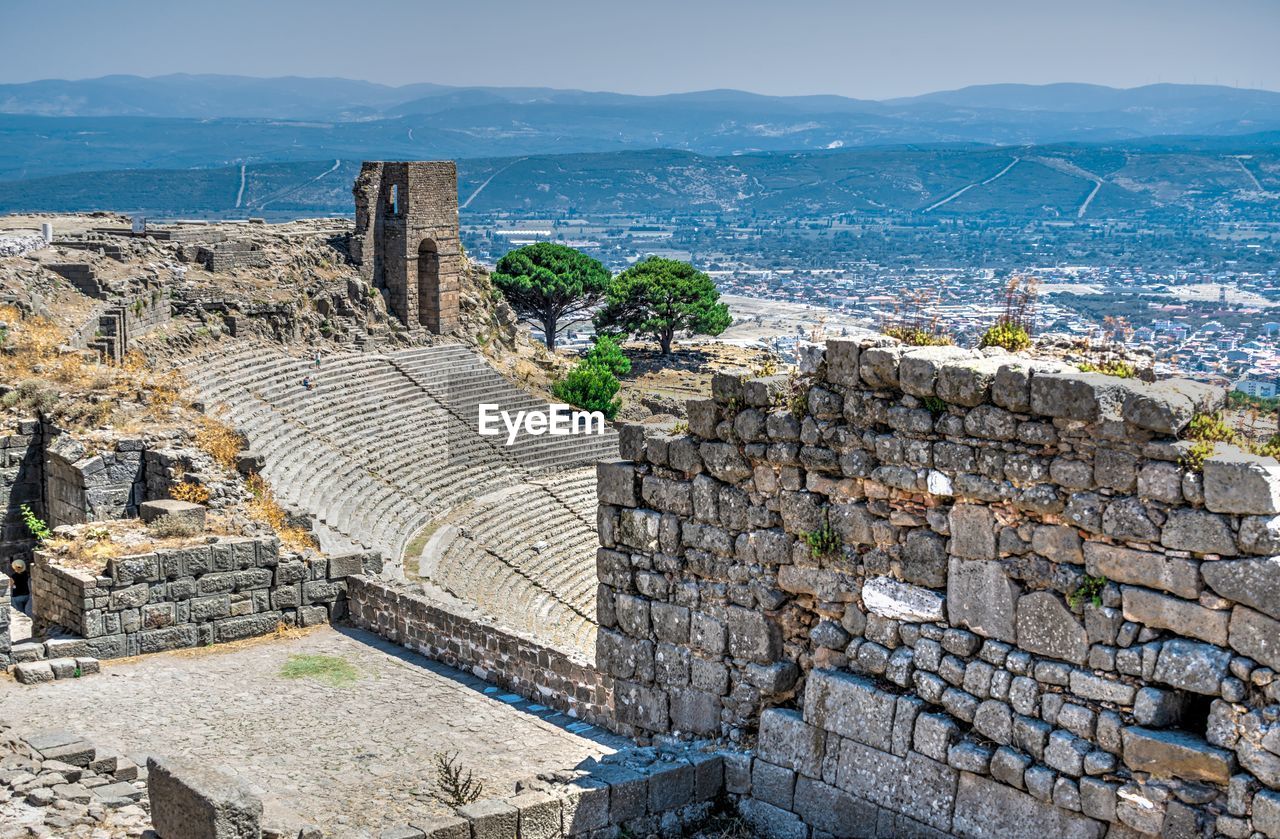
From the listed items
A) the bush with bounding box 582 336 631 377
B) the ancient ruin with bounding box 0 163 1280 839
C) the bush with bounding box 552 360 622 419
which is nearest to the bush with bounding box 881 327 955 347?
the ancient ruin with bounding box 0 163 1280 839

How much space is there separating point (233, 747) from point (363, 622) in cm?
427

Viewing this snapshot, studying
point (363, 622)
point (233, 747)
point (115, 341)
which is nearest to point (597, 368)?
point (115, 341)

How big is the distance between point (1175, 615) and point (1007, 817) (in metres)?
1.44

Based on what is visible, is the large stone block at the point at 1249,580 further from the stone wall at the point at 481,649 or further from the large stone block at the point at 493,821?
the stone wall at the point at 481,649

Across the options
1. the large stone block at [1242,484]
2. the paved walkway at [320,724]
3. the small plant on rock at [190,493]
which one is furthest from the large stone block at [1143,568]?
the small plant on rock at [190,493]

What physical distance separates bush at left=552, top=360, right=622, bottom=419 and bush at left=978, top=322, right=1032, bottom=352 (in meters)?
30.9

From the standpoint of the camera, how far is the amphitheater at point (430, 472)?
24.7m

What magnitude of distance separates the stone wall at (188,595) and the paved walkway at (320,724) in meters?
0.28

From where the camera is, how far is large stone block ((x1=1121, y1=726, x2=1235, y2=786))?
6582 millimetres

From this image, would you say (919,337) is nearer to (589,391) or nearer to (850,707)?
(850,707)

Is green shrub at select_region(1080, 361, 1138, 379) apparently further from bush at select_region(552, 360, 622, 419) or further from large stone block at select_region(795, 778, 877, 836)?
bush at select_region(552, 360, 622, 419)

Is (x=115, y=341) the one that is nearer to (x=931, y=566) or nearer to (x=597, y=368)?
(x=597, y=368)

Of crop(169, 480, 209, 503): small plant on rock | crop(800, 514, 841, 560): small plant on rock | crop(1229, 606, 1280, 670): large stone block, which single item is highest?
crop(1229, 606, 1280, 670): large stone block

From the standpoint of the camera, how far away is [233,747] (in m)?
11.8
